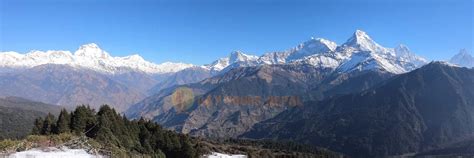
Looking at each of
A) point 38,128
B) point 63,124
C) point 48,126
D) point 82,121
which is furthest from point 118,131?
point 38,128

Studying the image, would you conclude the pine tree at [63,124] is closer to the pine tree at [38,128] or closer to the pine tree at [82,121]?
the pine tree at [82,121]

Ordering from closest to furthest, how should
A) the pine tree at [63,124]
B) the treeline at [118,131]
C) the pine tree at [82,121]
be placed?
the treeline at [118,131] < the pine tree at [82,121] < the pine tree at [63,124]

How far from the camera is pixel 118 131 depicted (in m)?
102

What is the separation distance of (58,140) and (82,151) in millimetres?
5292

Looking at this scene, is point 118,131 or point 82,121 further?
point 118,131

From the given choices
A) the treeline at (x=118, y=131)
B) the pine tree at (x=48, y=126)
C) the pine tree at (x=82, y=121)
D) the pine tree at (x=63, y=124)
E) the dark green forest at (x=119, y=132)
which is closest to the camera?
the dark green forest at (x=119, y=132)

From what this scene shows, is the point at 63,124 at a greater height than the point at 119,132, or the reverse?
the point at 63,124

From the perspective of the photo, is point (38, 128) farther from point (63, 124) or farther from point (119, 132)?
point (119, 132)

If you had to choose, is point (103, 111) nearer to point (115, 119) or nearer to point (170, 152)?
point (115, 119)

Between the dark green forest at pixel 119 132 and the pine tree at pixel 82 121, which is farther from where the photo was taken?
the pine tree at pixel 82 121

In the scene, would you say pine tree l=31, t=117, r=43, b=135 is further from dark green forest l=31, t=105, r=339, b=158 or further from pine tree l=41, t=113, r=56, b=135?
pine tree l=41, t=113, r=56, b=135

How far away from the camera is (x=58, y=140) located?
2719 inches

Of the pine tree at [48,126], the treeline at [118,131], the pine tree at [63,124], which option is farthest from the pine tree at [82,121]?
the pine tree at [48,126]

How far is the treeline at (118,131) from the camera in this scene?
94.1 metres
